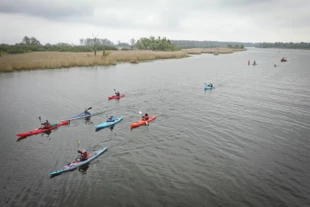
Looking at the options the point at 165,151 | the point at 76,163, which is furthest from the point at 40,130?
the point at 165,151

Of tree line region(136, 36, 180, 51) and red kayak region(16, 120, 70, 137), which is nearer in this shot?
red kayak region(16, 120, 70, 137)

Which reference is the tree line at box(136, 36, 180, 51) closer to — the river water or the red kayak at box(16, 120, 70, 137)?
the river water

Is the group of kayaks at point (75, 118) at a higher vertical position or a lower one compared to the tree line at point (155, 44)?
lower

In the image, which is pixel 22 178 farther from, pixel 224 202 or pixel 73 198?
pixel 224 202

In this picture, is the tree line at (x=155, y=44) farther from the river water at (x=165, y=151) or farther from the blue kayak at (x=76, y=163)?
the blue kayak at (x=76, y=163)

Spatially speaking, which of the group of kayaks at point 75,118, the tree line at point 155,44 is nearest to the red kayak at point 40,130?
the group of kayaks at point 75,118

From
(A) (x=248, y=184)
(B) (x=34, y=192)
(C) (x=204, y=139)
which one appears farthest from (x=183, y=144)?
(B) (x=34, y=192)

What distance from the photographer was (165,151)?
66.2ft

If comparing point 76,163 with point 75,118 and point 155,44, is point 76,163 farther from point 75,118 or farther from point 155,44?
point 155,44

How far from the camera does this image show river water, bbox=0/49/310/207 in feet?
48.1

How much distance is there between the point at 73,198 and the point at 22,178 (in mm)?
4969

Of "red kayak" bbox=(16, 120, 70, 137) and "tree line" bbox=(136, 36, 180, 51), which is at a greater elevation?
"tree line" bbox=(136, 36, 180, 51)

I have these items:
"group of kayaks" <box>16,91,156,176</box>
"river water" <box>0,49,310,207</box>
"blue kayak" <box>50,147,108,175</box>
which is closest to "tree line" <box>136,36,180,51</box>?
"river water" <box>0,49,310,207</box>

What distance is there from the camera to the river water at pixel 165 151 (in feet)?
48.1
